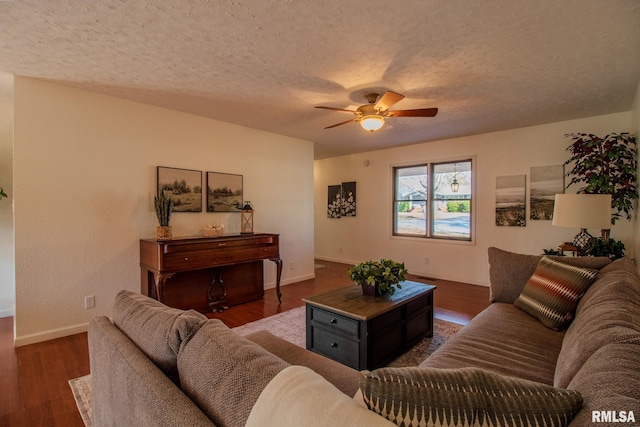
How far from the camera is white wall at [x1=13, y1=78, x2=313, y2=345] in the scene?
282 cm

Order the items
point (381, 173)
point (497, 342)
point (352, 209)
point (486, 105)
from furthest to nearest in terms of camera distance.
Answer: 1. point (352, 209)
2. point (381, 173)
3. point (486, 105)
4. point (497, 342)

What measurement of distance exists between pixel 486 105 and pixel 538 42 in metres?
1.36

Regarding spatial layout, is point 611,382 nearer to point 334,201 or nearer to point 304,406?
point 304,406

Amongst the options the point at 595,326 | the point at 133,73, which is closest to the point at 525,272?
the point at 595,326

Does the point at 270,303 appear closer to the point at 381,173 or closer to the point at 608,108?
the point at 381,173

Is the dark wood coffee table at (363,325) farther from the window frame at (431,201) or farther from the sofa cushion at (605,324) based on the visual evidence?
the window frame at (431,201)

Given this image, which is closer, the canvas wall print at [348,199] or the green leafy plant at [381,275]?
the green leafy plant at [381,275]

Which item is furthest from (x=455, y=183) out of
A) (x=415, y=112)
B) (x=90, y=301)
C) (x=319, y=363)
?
(x=90, y=301)

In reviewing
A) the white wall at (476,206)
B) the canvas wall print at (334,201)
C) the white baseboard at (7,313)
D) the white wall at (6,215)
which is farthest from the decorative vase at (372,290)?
the canvas wall print at (334,201)

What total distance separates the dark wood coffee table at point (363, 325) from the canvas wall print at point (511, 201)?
2.70 meters

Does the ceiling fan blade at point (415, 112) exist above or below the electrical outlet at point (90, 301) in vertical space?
above

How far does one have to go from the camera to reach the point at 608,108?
361 centimetres

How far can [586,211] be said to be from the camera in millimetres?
2422

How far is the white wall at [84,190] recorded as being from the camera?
282 centimetres
